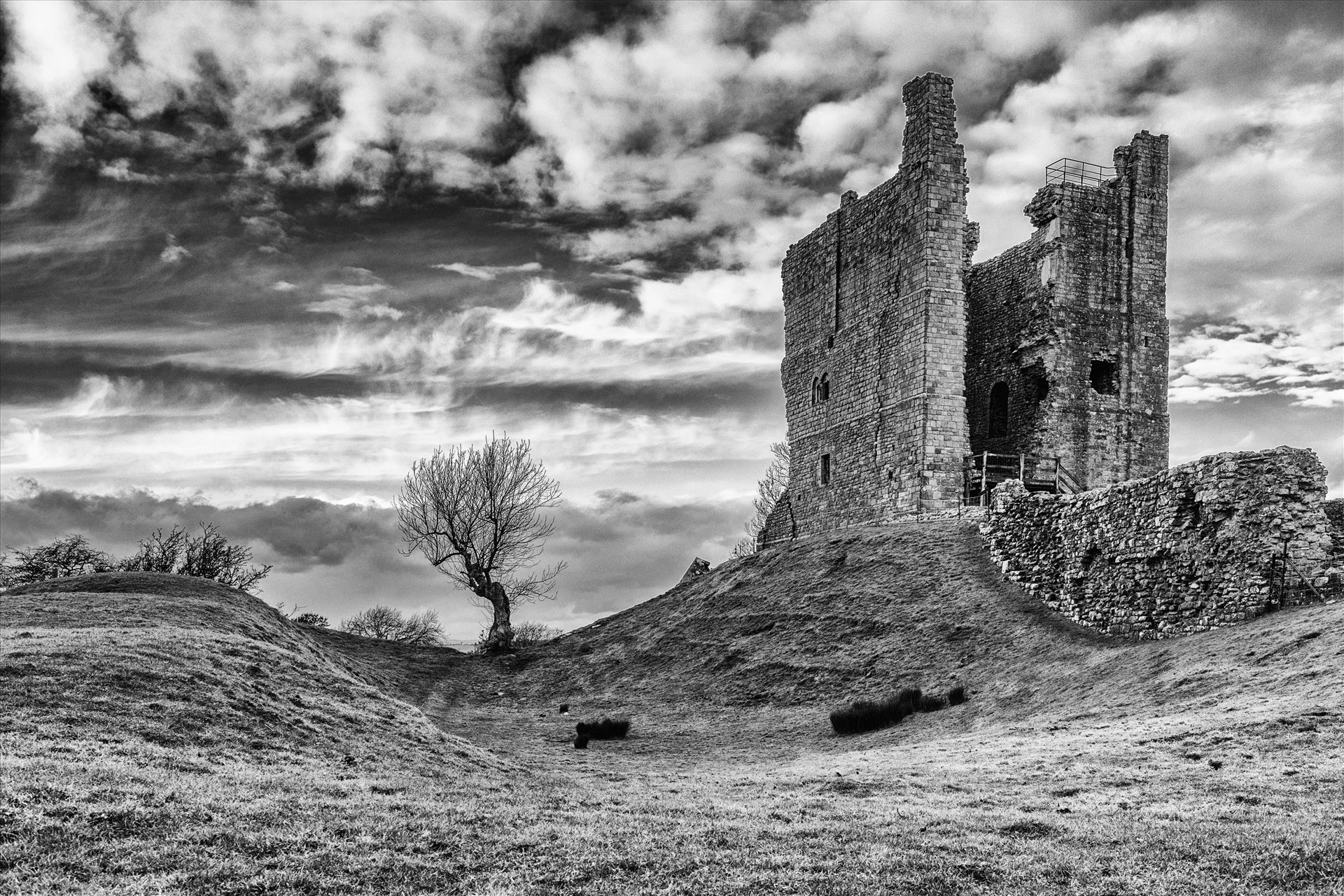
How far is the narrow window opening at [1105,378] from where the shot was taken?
123 feet

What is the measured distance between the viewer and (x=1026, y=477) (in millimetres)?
36688

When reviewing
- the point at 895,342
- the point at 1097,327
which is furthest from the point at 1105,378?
the point at 895,342

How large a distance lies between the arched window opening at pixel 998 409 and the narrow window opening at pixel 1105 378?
3145 mm

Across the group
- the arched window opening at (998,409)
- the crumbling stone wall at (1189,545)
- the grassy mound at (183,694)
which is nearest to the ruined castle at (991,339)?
the arched window opening at (998,409)

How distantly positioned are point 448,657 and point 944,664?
70.6 feet

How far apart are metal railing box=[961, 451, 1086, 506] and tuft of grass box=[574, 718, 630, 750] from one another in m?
15.9

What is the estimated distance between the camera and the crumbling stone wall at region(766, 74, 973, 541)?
35.8 meters

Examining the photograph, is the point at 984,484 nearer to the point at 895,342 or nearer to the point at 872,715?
the point at 895,342

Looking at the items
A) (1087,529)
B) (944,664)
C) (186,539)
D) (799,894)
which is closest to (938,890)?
(799,894)

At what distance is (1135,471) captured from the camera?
37156 millimetres

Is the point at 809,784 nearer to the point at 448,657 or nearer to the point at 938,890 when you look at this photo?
the point at 938,890

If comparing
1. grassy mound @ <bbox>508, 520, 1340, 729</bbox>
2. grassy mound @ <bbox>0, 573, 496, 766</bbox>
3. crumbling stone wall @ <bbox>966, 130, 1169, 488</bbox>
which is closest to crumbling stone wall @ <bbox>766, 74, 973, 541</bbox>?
grassy mound @ <bbox>508, 520, 1340, 729</bbox>

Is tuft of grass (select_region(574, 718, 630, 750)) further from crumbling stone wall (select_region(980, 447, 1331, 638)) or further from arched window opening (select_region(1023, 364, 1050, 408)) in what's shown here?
arched window opening (select_region(1023, 364, 1050, 408))

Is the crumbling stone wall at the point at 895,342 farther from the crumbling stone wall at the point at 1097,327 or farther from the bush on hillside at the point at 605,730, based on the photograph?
the bush on hillside at the point at 605,730
